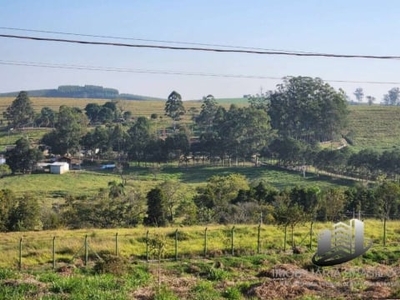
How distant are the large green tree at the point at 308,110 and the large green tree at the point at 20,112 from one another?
1365 inches

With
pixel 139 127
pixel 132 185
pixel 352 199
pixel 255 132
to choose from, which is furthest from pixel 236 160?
pixel 352 199

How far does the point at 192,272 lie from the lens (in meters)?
15.9

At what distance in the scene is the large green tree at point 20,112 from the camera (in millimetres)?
77812

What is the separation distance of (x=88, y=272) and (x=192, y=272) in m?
2.98

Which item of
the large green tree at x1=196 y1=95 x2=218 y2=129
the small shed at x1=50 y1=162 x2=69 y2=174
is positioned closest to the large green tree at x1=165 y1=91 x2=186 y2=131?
the large green tree at x1=196 y1=95 x2=218 y2=129

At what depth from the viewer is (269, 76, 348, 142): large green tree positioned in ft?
248

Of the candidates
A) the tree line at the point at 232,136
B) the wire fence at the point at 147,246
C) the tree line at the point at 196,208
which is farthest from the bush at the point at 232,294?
the tree line at the point at 232,136

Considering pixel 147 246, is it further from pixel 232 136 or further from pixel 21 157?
pixel 232 136

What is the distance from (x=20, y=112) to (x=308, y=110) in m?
40.2

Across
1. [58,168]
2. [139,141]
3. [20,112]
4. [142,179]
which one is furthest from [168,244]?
[20,112]

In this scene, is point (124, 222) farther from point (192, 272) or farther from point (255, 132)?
point (255, 132)

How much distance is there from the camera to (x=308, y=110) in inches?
2992

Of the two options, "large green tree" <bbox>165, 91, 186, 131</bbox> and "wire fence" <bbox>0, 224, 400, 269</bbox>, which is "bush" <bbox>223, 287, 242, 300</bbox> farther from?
"large green tree" <bbox>165, 91, 186, 131</bbox>

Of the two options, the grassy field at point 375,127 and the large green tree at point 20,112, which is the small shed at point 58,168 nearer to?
the large green tree at point 20,112
